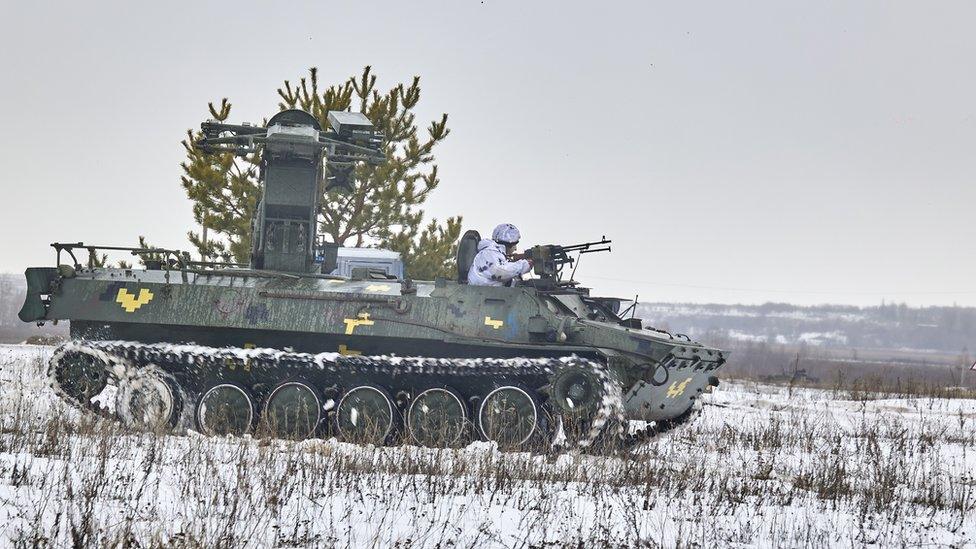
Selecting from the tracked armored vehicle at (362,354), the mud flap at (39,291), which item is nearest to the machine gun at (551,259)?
the tracked armored vehicle at (362,354)

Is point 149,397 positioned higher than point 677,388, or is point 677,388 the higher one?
point 677,388

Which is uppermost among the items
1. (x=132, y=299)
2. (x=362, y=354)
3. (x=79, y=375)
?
(x=132, y=299)

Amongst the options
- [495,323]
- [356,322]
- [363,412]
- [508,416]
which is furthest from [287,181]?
[508,416]

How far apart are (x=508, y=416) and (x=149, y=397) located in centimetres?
459

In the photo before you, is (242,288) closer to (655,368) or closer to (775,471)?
(655,368)

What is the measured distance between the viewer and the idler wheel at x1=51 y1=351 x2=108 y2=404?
14.0 metres

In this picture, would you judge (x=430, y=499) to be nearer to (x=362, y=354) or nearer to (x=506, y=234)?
(x=362, y=354)

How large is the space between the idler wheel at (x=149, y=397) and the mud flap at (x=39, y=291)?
5.52 ft

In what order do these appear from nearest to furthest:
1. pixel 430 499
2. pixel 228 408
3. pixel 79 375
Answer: pixel 430 499 → pixel 228 408 → pixel 79 375

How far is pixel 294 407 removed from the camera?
13.7 m

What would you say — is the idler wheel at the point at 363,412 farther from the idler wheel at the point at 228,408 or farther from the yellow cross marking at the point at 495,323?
the yellow cross marking at the point at 495,323

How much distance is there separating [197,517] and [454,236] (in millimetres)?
19299

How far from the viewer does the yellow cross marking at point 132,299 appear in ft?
46.8

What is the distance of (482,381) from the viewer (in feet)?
43.8
